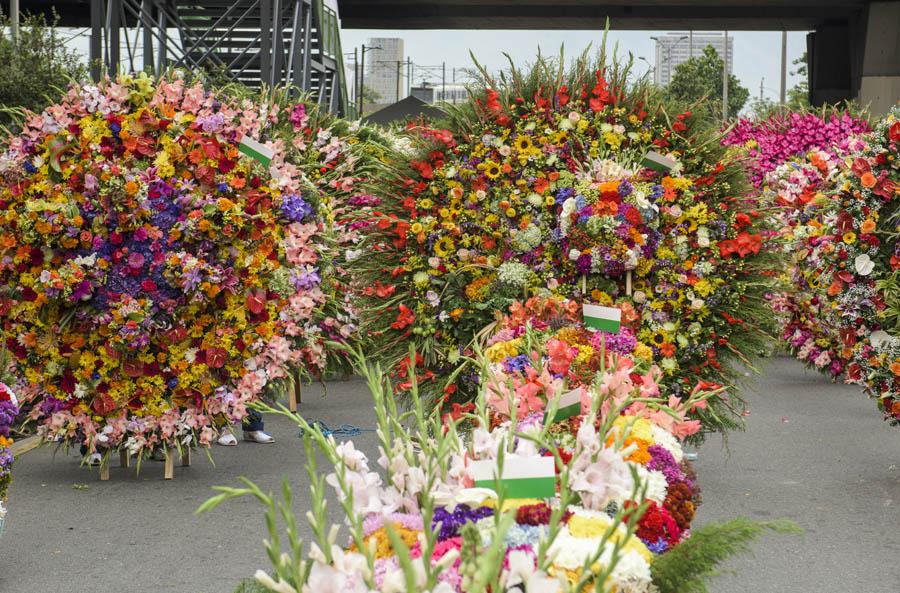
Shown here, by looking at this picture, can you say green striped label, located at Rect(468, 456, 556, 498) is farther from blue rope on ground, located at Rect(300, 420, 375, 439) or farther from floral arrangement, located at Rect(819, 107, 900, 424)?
blue rope on ground, located at Rect(300, 420, 375, 439)

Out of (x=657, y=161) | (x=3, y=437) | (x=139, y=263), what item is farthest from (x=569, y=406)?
(x=139, y=263)

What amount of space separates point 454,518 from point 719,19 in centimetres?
3447

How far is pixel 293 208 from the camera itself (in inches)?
343

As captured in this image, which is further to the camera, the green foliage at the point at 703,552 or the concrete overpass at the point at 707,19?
the concrete overpass at the point at 707,19

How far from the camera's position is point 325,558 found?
2.42 meters

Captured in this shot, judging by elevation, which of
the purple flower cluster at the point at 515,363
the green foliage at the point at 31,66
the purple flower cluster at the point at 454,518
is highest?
the green foliage at the point at 31,66

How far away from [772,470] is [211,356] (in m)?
3.94

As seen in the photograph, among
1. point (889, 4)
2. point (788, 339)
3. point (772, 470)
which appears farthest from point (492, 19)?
point (772, 470)

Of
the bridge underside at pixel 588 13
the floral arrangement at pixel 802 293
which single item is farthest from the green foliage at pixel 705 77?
the floral arrangement at pixel 802 293

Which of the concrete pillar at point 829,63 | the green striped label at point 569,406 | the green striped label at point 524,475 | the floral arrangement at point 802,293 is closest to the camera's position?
the green striped label at point 524,475

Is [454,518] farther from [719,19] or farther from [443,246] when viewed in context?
[719,19]

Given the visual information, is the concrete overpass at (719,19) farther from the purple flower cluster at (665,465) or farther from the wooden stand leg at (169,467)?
the purple flower cluster at (665,465)

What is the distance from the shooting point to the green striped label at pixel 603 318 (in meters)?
7.05

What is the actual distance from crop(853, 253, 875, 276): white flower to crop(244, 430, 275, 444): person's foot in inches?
186
